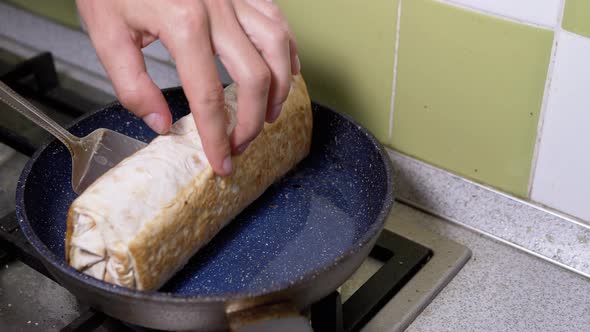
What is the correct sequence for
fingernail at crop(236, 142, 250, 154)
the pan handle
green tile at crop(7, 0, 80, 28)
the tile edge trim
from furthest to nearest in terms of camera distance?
green tile at crop(7, 0, 80, 28)
the tile edge trim
fingernail at crop(236, 142, 250, 154)
the pan handle

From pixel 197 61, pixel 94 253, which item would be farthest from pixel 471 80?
pixel 94 253

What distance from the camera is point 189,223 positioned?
0.78 meters

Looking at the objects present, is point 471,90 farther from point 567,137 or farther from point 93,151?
point 93,151

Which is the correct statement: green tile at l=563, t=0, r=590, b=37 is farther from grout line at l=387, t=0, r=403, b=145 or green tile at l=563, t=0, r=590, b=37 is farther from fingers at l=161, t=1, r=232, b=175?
fingers at l=161, t=1, r=232, b=175

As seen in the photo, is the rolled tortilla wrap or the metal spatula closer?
the rolled tortilla wrap

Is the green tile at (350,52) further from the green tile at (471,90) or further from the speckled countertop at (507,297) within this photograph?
the speckled countertop at (507,297)

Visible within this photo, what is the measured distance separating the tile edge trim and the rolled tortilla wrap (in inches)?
8.5

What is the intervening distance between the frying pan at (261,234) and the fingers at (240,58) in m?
0.17

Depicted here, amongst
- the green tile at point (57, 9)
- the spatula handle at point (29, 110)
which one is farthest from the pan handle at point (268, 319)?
the green tile at point (57, 9)

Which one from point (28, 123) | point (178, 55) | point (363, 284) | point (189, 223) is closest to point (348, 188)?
point (363, 284)

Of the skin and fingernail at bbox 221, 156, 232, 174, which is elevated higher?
the skin

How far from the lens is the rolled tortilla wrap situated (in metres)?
0.71

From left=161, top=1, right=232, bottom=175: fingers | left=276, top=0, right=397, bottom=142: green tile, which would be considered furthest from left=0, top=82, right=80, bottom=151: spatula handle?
left=276, top=0, right=397, bottom=142: green tile

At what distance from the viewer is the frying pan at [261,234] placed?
663 millimetres
